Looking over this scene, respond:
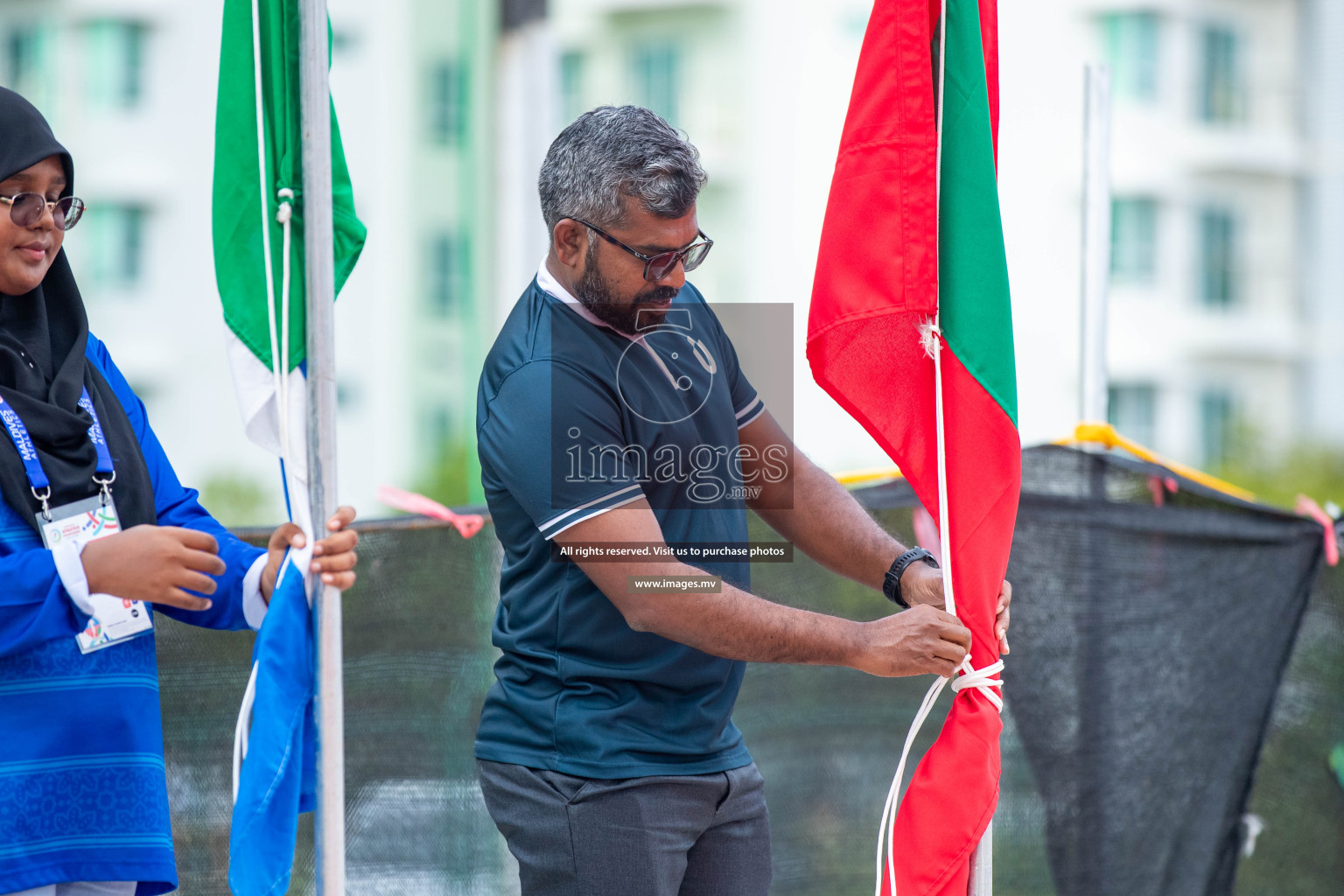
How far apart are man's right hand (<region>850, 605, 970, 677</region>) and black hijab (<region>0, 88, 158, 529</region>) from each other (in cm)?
116

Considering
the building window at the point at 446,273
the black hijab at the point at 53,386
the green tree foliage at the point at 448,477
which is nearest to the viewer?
the black hijab at the point at 53,386

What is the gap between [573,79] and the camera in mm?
26234

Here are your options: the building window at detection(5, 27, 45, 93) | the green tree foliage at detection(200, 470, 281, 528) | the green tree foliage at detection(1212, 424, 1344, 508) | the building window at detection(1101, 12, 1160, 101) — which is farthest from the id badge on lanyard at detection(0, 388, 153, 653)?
the building window at detection(1101, 12, 1160, 101)

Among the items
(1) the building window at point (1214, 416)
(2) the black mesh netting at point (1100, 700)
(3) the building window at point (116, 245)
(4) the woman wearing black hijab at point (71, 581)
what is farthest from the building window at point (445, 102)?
(4) the woman wearing black hijab at point (71, 581)

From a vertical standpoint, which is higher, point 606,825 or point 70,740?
point 70,740

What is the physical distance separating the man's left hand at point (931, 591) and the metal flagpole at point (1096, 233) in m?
1.34

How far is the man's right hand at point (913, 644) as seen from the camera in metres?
2.20

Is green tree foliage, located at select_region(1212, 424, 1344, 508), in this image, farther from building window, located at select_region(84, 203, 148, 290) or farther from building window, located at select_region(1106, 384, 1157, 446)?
building window, located at select_region(84, 203, 148, 290)

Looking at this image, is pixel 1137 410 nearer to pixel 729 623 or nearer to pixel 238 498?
pixel 238 498

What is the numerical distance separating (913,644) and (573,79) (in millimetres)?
25166

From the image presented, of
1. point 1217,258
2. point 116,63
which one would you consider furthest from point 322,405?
point 1217,258

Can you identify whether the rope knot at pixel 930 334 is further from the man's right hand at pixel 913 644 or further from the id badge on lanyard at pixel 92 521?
the id badge on lanyard at pixel 92 521

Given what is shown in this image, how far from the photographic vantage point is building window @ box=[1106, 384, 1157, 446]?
83.0ft

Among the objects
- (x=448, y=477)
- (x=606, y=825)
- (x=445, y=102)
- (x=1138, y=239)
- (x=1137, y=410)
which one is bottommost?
(x=448, y=477)
